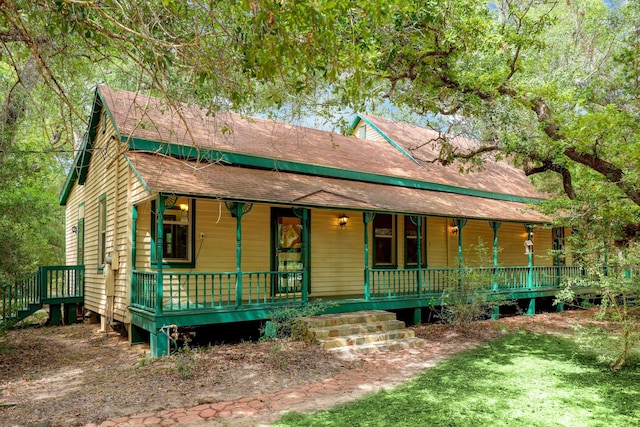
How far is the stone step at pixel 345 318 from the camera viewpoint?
30.8 ft

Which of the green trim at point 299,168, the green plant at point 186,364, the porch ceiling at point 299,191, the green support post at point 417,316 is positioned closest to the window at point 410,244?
the porch ceiling at point 299,191

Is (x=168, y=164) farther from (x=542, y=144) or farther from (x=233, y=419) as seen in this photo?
(x=542, y=144)

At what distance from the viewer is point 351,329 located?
9398 mm

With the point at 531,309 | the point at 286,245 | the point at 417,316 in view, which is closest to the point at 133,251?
the point at 286,245

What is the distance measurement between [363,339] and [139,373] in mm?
4170

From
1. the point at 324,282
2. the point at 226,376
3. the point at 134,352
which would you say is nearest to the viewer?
the point at 226,376

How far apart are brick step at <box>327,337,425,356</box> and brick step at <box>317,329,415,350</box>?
3.4 inches

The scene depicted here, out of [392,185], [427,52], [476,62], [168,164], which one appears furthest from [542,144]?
[168,164]

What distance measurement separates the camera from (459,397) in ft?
20.0

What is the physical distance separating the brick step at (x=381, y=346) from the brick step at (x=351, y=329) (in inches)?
17.2

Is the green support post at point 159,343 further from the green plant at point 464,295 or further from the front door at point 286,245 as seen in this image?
the green plant at point 464,295

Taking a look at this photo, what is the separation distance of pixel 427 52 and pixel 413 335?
579 centimetres

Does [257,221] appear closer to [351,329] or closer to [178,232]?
[178,232]

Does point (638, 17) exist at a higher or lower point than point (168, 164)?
higher
